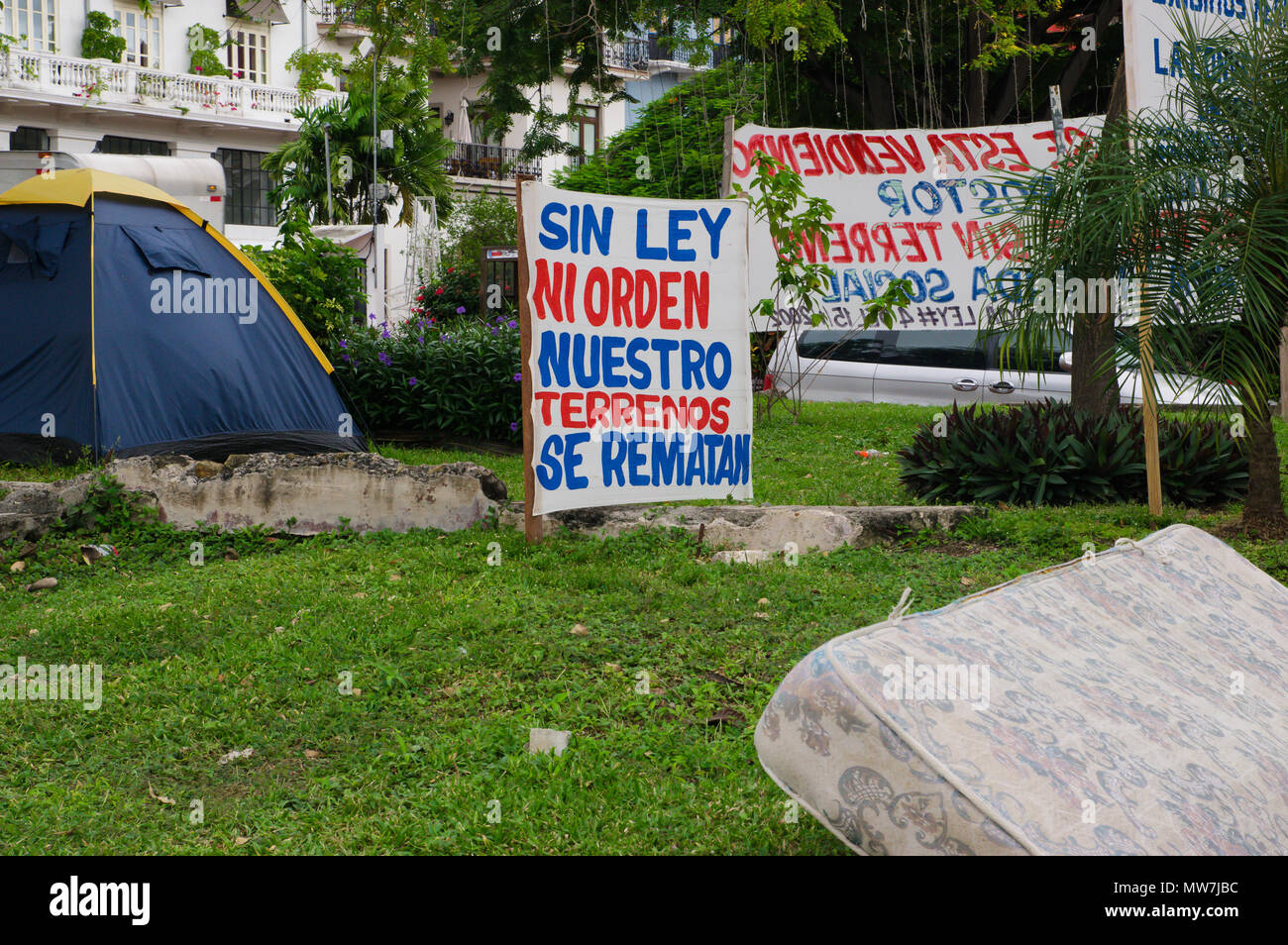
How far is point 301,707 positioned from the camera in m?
4.55

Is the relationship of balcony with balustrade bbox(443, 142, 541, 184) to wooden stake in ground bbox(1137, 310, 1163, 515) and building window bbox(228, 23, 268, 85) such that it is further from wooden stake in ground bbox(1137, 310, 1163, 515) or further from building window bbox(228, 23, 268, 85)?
wooden stake in ground bbox(1137, 310, 1163, 515)

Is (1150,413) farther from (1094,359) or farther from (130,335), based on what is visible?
(130,335)

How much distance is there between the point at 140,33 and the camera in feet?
98.3

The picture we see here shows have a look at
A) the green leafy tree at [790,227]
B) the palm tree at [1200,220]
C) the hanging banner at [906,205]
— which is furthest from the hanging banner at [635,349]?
the hanging banner at [906,205]

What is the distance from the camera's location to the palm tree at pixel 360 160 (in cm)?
2761

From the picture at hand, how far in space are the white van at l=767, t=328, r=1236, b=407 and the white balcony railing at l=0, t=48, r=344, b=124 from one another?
15.2 meters

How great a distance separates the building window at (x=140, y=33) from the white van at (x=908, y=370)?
869 inches

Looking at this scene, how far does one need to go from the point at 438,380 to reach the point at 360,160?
18547mm

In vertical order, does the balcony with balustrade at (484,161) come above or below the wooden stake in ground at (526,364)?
above

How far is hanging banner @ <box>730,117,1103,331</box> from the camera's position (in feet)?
35.0

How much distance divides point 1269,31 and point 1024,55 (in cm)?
823

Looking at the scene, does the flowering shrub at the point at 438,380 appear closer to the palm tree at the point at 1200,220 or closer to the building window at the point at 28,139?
the palm tree at the point at 1200,220

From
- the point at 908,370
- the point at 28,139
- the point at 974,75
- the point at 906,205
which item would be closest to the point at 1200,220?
the point at 906,205

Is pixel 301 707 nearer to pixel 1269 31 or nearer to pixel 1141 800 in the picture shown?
pixel 1141 800
